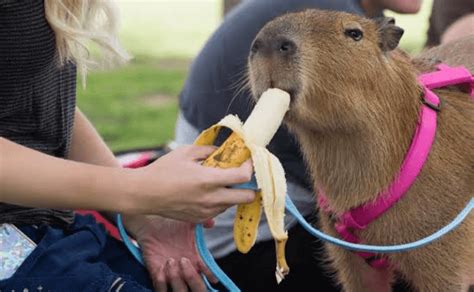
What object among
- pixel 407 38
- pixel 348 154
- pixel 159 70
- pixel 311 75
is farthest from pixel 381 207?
pixel 407 38

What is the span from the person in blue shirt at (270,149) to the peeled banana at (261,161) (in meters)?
0.84

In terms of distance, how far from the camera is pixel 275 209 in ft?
5.90

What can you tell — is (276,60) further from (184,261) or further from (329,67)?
(184,261)

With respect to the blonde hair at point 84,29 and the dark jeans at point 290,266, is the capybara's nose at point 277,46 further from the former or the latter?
Result: the dark jeans at point 290,266

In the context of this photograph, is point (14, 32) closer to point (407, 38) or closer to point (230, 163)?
point (230, 163)

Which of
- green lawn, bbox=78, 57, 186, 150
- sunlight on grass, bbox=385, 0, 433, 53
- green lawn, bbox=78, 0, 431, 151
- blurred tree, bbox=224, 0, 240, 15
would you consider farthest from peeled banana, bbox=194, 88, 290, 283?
sunlight on grass, bbox=385, 0, 433, 53

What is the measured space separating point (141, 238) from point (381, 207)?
598 millimetres

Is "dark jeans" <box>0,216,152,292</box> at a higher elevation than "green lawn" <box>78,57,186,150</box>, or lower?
higher

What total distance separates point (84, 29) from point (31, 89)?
0.66 feet

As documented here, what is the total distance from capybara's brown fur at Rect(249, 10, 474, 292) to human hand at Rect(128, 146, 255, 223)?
0.28 metres

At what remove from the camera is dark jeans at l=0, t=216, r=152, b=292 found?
1.88 meters

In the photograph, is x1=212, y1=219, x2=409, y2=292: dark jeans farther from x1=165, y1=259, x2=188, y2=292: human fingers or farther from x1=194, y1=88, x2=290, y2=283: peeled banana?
x1=194, y1=88, x2=290, y2=283: peeled banana

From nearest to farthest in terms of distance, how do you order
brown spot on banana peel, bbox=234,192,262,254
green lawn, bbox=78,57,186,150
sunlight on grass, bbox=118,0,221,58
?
brown spot on banana peel, bbox=234,192,262,254, green lawn, bbox=78,57,186,150, sunlight on grass, bbox=118,0,221,58

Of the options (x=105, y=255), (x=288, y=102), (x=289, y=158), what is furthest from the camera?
(x=289, y=158)
